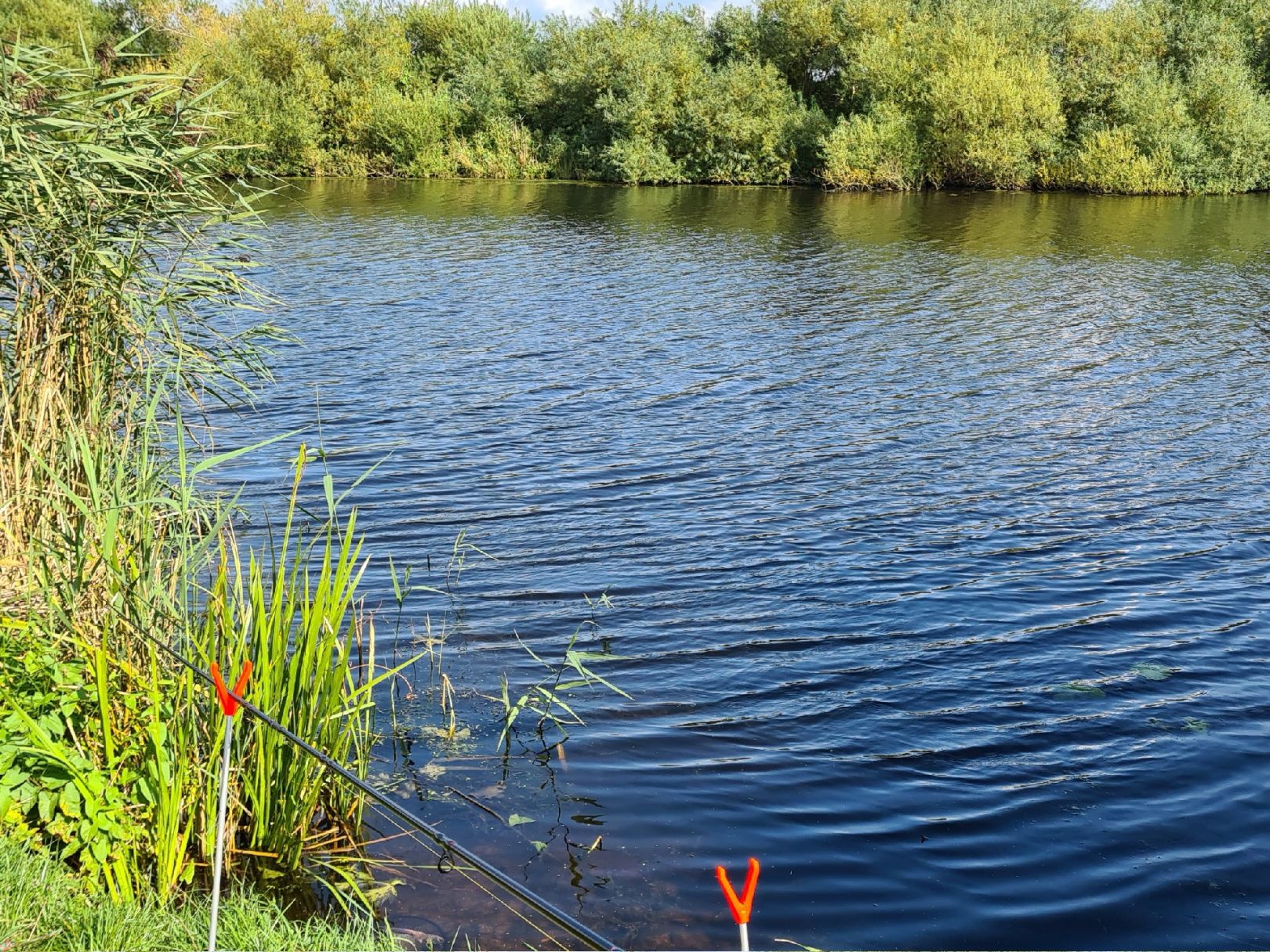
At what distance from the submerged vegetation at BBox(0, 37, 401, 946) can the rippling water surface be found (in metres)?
1.01

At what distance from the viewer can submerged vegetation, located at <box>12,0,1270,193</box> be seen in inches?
1929

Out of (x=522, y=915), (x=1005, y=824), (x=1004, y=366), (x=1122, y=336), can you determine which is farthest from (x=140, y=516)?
(x=1122, y=336)

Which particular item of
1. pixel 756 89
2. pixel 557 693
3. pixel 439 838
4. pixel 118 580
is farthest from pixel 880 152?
pixel 439 838

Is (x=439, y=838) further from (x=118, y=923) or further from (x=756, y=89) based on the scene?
(x=756, y=89)

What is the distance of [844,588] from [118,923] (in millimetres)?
7003

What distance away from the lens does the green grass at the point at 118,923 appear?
4.34 metres

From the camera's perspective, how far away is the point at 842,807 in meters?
6.89

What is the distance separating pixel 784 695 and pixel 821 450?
6.85m

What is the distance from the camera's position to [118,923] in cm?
450

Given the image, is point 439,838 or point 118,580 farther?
point 118,580

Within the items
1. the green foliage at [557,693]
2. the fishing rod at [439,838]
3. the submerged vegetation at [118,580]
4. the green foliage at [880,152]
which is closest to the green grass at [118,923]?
the submerged vegetation at [118,580]

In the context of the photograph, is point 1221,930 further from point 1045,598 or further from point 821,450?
point 821,450

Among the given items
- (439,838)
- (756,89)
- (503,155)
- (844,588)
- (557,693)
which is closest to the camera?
(439,838)

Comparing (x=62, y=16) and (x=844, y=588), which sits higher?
(x=62, y=16)
